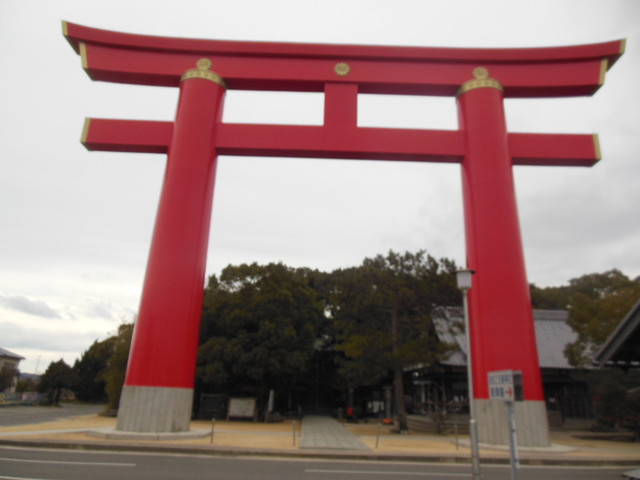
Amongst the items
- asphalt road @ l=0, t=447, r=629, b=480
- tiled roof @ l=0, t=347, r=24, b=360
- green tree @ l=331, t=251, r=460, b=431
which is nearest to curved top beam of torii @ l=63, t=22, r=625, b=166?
green tree @ l=331, t=251, r=460, b=431

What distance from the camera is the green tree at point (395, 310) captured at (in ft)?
55.8

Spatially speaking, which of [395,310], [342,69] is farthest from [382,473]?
[342,69]

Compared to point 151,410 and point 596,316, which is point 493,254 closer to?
point 596,316

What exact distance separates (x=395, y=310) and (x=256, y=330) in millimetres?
9516

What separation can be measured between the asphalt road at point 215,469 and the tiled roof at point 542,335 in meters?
8.91

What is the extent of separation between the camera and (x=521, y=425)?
11.6 meters

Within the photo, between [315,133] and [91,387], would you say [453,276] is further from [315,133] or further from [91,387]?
[91,387]

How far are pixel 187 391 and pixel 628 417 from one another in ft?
53.2

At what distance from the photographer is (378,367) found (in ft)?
56.5

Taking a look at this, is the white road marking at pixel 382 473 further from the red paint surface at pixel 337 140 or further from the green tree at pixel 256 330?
the green tree at pixel 256 330

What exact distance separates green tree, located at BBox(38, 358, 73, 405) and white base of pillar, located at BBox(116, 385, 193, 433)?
30.3 meters

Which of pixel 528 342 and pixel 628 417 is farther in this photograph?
pixel 628 417

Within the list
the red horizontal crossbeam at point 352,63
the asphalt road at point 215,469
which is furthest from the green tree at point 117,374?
the red horizontal crossbeam at point 352,63

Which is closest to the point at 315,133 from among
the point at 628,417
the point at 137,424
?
the point at 137,424
